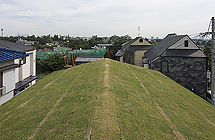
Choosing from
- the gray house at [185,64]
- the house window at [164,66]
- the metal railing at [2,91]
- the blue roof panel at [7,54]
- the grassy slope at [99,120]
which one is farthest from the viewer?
the house window at [164,66]

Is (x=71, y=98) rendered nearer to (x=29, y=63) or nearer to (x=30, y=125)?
(x=30, y=125)

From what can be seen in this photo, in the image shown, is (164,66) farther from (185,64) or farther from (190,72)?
(190,72)

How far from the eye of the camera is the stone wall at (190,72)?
1662 centimetres

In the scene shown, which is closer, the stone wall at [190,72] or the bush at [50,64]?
the stone wall at [190,72]

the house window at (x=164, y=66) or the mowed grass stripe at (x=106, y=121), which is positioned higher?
the house window at (x=164, y=66)

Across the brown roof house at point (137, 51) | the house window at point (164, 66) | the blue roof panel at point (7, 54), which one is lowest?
the house window at point (164, 66)

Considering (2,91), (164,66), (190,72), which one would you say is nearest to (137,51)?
(164,66)

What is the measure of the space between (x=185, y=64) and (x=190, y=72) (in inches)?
40.9

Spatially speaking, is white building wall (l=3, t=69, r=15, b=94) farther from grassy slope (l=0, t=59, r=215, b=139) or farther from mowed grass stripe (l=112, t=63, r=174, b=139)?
mowed grass stripe (l=112, t=63, r=174, b=139)

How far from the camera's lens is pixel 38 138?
3682mm

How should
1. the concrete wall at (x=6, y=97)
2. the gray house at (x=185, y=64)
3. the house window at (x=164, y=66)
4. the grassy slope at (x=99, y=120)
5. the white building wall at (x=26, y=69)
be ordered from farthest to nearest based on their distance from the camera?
the house window at (x=164, y=66) → the gray house at (x=185, y=64) → the white building wall at (x=26, y=69) → the concrete wall at (x=6, y=97) → the grassy slope at (x=99, y=120)

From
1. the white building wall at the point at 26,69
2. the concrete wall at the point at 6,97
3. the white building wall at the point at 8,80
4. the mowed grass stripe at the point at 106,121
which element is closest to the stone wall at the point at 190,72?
the mowed grass stripe at the point at 106,121

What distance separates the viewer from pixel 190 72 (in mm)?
16766

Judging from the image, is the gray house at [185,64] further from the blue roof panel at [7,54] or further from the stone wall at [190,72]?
the blue roof panel at [7,54]
